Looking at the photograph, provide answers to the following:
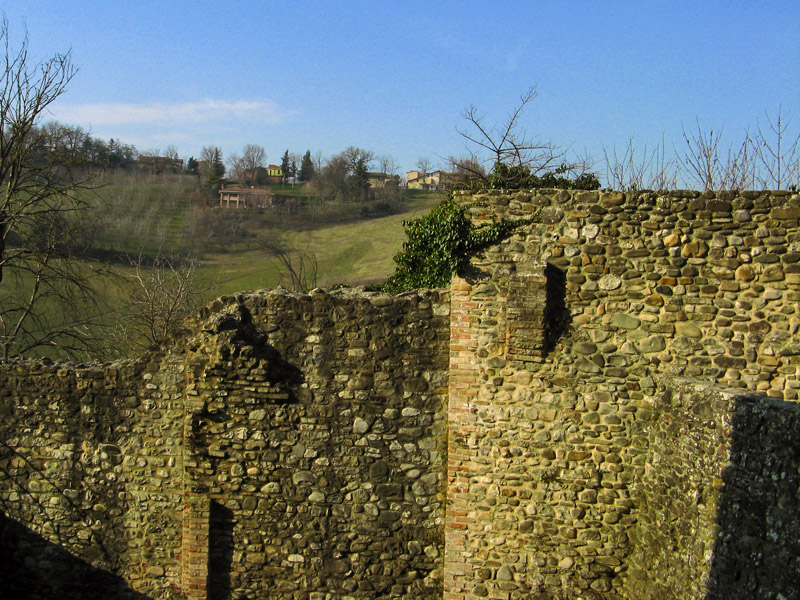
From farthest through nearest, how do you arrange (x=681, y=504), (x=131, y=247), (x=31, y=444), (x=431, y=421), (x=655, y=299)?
1. (x=131, y=247)
2. (x=31, y=444)
3. (x=431, y=421)
4. (x=655, y=299)
5. (x=681, y=504)

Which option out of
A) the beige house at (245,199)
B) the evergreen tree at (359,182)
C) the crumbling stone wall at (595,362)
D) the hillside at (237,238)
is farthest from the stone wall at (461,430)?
the beige house at (245,199)

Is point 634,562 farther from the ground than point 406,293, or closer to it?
closer to it

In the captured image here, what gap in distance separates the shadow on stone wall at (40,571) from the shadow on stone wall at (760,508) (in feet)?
21.9

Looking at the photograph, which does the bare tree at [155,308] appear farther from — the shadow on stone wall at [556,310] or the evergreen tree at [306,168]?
the evergreen tree at [306,168]

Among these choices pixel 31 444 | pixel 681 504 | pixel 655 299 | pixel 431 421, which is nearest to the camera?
pixel 681 504

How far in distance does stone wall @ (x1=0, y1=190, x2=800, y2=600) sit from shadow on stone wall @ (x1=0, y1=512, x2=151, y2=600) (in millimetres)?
26

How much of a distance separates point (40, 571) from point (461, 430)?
18.0ft

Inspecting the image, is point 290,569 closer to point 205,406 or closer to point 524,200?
point 205,406

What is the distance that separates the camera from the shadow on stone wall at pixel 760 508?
4292mm

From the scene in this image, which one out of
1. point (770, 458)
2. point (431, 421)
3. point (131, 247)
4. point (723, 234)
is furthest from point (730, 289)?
point (131, 247)

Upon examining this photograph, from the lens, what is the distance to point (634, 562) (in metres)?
6.23

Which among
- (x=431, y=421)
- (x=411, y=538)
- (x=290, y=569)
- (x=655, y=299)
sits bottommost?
(x=290, y=569)

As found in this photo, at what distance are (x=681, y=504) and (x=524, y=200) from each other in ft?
9.98

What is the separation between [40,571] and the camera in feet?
26.1
